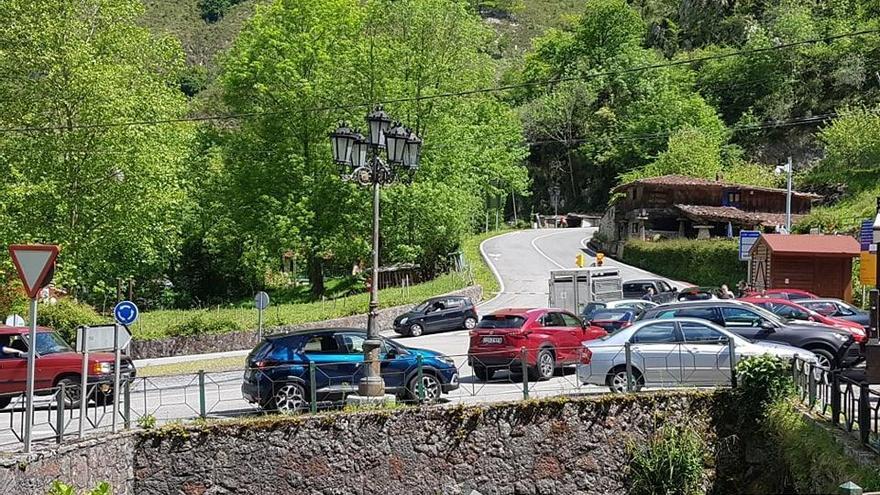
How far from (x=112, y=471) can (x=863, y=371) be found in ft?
40.5

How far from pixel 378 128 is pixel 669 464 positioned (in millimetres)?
8402

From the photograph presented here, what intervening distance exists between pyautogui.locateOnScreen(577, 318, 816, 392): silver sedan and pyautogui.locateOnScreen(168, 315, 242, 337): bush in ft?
64.9

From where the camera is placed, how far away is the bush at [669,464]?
604 inches

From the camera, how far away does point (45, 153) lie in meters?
33.4

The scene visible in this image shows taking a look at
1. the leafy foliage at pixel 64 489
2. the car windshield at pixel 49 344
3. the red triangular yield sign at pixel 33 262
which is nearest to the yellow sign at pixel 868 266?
the leafy foliage at pixel 64 489

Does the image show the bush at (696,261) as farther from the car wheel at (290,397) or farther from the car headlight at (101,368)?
the car headlight at (101,368)

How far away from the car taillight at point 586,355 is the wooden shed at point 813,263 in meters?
22.1

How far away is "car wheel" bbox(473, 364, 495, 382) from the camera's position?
19450mm

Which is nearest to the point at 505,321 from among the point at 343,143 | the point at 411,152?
the point at 411,152

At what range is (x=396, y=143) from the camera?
52.0ft

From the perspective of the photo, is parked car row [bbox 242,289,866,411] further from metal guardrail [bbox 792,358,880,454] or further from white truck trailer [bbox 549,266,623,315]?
white truck trailer [bbox 549,266,623,315]

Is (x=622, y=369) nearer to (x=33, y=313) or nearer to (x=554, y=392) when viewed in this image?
(x=554, y=392)

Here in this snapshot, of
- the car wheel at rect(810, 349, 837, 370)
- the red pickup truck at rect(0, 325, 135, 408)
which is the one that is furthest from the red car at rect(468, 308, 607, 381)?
the red pickup truck at rect(0, 325, 135, 408)

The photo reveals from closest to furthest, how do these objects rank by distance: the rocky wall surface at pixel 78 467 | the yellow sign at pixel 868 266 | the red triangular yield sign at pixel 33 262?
the red triangular yield sign at pixel 33 262, the rocky wall surface at pixel 78 467, the yellow sign at pixel 868 266
